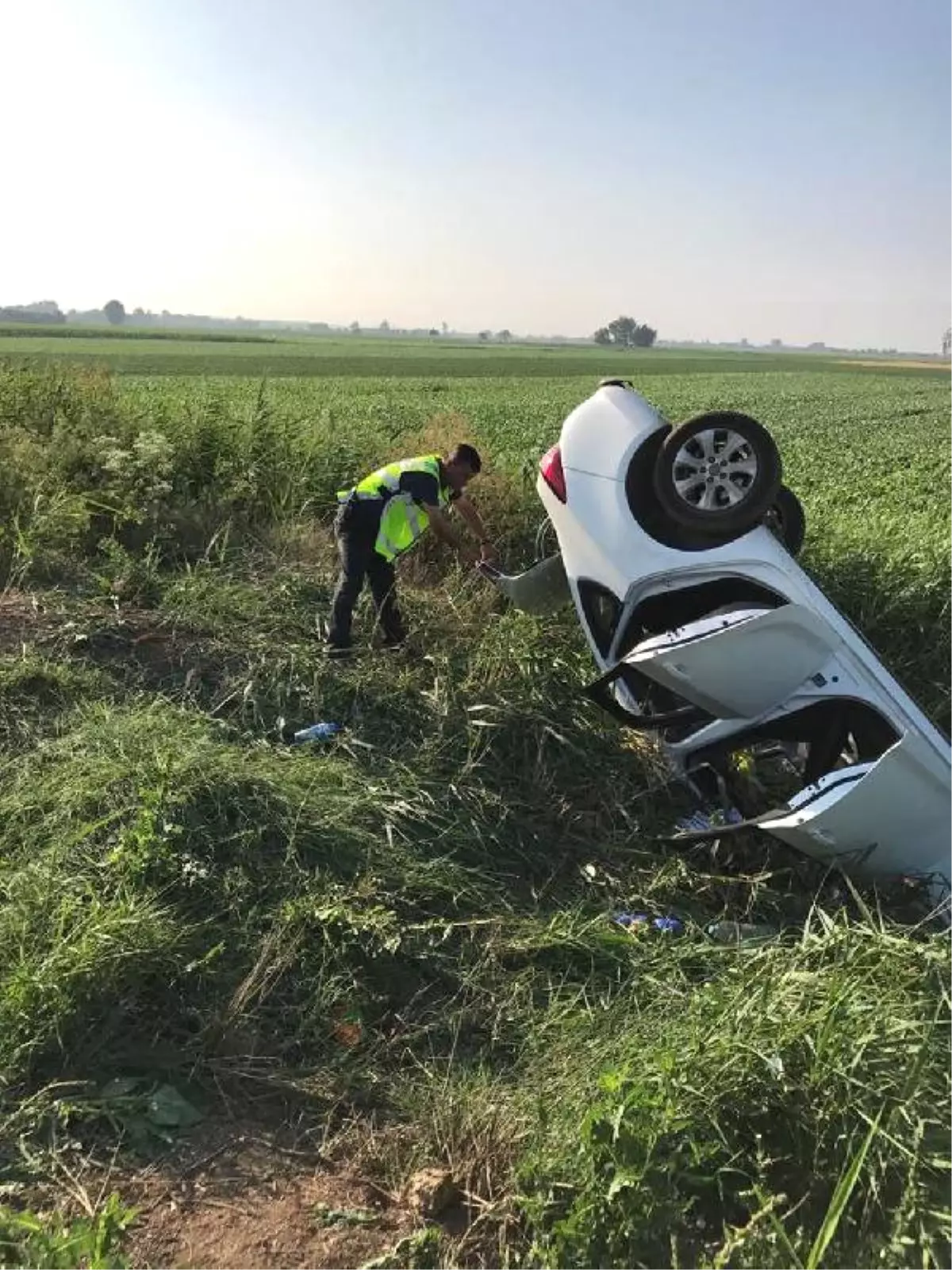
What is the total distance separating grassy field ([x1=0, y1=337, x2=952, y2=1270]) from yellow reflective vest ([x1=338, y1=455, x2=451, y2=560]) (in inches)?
20.4

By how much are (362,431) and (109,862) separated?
565 centimetres

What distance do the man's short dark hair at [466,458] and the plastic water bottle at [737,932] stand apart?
3134 millimetres

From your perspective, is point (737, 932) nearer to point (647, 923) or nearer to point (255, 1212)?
point (647, 923)

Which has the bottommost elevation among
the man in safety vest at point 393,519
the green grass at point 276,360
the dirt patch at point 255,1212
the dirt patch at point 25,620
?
the dirt patch at point 255,1212

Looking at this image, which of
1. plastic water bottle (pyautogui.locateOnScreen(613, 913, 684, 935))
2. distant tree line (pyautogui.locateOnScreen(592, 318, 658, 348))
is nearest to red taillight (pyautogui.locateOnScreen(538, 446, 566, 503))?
plastic water bottle (pyautogui.locateOnScreen(613, 913, 684, 935))

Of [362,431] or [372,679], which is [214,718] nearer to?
[372,679]

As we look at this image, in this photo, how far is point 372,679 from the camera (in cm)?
543

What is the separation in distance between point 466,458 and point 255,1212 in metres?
4.30

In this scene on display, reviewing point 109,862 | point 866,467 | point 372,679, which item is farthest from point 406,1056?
point 866,467

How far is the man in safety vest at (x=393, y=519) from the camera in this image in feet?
19.4

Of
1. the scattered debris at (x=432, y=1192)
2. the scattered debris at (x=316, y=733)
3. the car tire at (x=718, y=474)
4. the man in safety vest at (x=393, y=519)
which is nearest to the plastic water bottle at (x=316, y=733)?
the scattered debris at (x=316, y=733)

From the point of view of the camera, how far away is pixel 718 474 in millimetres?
4203

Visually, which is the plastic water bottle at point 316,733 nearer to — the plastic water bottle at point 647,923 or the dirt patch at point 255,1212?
the plastic water bottle at point 647,923

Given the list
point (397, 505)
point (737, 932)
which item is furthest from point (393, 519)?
point (737, 932)
